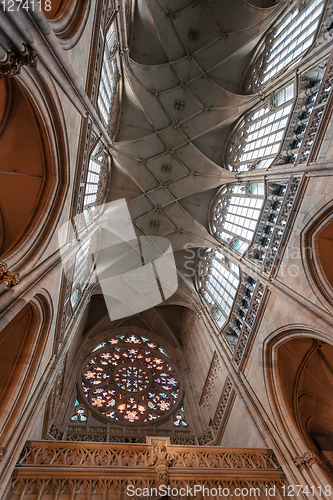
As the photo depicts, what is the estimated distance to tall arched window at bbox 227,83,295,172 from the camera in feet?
32.6

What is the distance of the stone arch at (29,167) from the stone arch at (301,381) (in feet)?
19.0

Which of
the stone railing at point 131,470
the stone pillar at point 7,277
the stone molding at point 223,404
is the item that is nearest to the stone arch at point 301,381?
the stone railing at point 131,470

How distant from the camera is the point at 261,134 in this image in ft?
38.9

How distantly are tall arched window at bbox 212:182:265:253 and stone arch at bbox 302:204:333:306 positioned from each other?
9.65 ft


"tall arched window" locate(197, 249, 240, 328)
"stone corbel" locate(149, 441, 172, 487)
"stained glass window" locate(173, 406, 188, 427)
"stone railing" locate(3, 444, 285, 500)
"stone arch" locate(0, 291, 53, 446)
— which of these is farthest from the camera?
"stained glass window" locate(173, 406, 188, 427)

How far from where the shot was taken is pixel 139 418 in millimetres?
11070

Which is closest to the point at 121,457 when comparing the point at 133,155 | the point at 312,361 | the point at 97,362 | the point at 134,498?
the point at 134,498

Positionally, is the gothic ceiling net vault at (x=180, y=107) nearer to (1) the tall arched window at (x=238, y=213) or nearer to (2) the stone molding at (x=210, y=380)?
(1) the tall arched window at (x=238, y=213)

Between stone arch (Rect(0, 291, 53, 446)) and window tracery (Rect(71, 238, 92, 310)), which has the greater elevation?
window tracery (Rect(71, 238, 92, 310))

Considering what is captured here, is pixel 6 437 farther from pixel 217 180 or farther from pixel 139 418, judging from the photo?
pixel 217 180

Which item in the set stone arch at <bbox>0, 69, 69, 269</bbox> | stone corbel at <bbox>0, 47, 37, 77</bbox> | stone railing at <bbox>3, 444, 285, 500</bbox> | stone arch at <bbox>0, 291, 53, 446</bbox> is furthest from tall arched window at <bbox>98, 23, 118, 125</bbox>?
stone railing at <bbox>3, 444, 285, 500</bbox>

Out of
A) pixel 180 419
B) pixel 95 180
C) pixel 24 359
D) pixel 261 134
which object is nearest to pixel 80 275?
pixel 95 180

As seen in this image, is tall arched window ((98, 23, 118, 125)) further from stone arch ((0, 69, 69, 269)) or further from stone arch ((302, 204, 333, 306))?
stone arch ((302, 204, 333, 306))

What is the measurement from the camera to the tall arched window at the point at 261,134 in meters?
9.92
